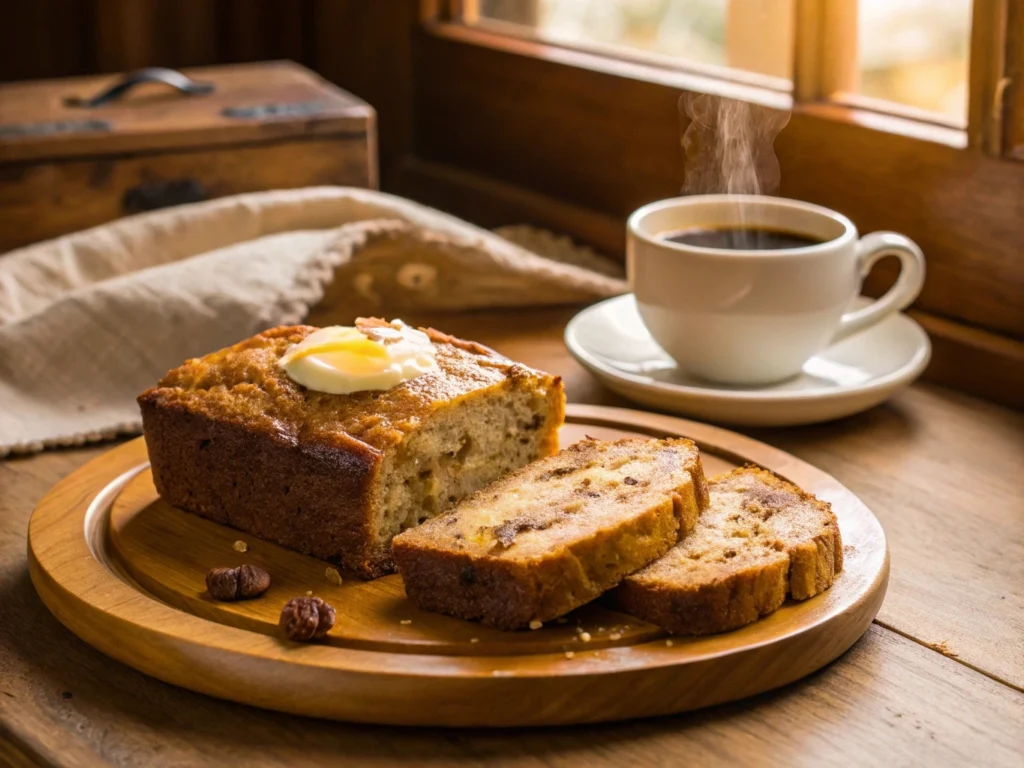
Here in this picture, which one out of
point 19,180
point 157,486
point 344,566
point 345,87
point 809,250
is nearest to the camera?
point 344,566

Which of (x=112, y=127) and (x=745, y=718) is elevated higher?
(x=112, y=127)

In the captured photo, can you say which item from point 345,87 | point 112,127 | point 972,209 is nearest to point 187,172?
point 112,127

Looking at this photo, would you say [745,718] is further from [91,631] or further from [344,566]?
[91,631]

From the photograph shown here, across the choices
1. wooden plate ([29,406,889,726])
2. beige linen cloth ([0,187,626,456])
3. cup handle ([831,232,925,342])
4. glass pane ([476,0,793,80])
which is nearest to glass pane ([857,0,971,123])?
glass pane ([476,0,793,80])

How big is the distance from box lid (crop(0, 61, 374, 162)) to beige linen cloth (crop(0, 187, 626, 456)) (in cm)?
26

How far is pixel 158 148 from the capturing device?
9.32 ft

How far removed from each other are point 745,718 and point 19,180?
2081mm

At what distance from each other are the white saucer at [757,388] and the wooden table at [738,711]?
0.93ft

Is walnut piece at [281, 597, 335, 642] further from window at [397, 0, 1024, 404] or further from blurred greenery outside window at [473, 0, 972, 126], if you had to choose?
blurred greenery outside window at [473, 0, 972, 126]

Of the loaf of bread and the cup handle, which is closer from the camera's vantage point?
the loaf of bread

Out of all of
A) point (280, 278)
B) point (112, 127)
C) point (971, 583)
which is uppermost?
point (112, 127)

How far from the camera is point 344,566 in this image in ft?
5.04

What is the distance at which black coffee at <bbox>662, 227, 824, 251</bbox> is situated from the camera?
2.09m

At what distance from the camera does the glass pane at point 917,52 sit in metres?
2.25
